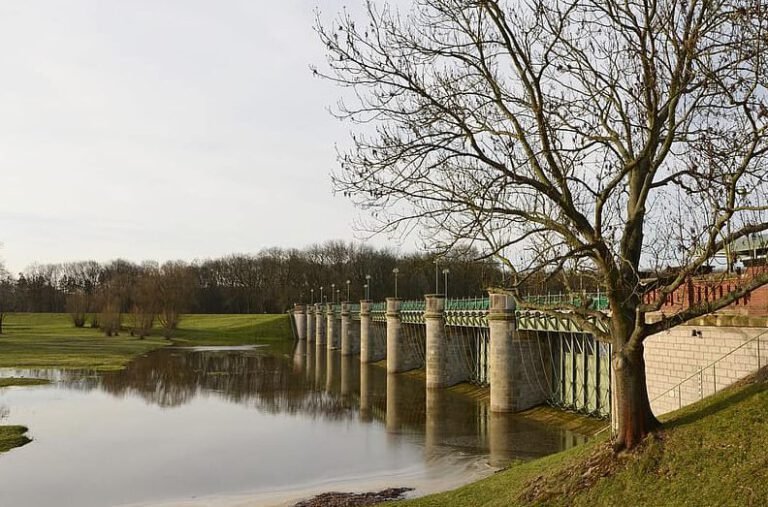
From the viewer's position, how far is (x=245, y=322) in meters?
129

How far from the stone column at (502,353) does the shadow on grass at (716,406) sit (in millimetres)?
21951

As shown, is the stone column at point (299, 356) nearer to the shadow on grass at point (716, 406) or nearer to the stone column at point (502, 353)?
the stone column at point (502, 353)

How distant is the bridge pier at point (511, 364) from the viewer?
121ft

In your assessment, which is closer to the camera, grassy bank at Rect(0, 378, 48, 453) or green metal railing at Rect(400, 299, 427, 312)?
grassy bank at Rect(0, 378, 48, 453)

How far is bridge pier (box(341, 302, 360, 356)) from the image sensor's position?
279ft

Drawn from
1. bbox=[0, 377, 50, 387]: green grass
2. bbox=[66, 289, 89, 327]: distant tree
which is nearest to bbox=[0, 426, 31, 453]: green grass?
bbox=[0, 377, 50, 387]: green grass

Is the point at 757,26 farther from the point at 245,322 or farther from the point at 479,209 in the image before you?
the point at 245,322

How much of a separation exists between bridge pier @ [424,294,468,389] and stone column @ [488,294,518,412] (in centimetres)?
1176

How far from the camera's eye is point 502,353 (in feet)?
121

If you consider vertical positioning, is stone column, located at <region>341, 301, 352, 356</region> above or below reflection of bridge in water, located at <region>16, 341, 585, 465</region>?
above

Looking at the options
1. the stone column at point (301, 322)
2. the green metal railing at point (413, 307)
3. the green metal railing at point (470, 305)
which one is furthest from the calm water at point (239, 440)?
the stone column at point (301, 322)

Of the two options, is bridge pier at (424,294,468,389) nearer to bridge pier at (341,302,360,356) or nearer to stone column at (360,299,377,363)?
stone column at (360,299,377,363)

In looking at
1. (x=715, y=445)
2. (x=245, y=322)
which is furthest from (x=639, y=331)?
(x=245, y=322)

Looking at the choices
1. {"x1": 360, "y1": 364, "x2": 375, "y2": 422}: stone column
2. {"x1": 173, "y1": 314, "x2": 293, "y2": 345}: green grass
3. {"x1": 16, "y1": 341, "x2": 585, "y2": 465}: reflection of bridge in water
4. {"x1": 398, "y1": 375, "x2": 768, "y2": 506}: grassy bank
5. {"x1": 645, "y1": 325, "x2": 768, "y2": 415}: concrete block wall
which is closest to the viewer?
{"x1": 398, "y1": 375, "x2": 768, "y2": 506}: grassy bank
